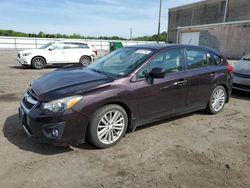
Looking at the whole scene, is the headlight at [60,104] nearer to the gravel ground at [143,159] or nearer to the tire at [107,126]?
the tire at [107,126]

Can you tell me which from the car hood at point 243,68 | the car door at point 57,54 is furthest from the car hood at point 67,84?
the car door at point 57,54

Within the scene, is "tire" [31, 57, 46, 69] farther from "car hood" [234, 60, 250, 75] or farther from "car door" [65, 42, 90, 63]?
"car hood" [234, 60, 250, 75]

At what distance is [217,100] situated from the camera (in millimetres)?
5395

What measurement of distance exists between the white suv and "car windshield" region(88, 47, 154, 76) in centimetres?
891

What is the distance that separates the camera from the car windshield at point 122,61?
159 inches

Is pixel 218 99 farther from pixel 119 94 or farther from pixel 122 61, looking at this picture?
pixel 119 94

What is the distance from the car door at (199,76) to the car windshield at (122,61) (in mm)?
951

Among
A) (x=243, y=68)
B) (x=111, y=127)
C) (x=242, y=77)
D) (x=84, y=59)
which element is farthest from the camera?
(x=84, y=59)

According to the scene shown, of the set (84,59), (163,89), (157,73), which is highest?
(157,73)

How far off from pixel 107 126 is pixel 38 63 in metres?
10.3

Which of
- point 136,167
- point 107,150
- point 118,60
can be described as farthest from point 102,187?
point 118,60

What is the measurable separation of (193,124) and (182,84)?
896 millimetres

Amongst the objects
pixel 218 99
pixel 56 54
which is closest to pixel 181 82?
pixel 218 99

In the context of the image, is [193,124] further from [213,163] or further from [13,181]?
[13,181]
